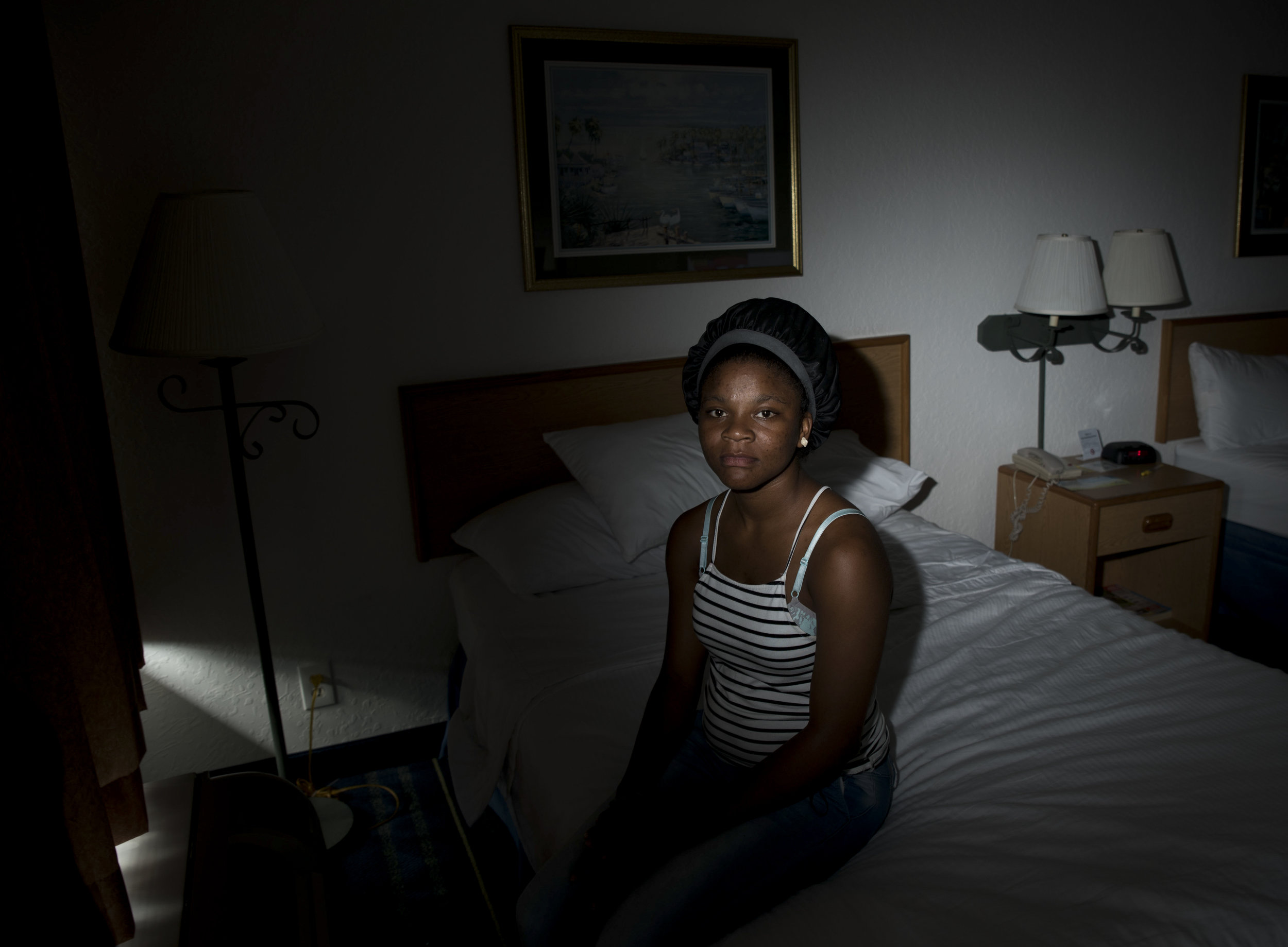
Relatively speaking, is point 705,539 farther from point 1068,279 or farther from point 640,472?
point 1068,279

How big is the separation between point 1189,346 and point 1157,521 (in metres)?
0.86

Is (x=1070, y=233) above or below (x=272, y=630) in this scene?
above

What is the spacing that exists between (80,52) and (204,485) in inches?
39.0

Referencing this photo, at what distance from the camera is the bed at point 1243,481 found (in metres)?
2.79

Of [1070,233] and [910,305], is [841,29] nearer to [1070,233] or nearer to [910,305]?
[910,305]

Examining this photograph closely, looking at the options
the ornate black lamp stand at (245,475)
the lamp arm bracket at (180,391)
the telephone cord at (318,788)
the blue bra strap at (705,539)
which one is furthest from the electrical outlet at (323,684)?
the blue bra strap at (705,539)

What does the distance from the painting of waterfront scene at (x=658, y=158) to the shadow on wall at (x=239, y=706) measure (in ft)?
4.16

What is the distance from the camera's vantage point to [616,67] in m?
2.33

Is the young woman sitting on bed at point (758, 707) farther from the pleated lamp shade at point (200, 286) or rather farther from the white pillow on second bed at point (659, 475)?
the pleated lamp shade at point (200, 286)

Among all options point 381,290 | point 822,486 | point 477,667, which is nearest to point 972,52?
point 381,290

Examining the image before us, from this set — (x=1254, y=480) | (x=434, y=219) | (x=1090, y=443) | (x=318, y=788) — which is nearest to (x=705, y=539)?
(x=434, y=219)

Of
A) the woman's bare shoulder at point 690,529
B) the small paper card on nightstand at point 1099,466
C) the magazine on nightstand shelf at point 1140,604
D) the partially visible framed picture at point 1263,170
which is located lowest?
the magazine on nightstand shelf at point 1140,604

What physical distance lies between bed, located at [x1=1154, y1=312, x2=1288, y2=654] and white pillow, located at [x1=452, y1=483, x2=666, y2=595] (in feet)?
6.65

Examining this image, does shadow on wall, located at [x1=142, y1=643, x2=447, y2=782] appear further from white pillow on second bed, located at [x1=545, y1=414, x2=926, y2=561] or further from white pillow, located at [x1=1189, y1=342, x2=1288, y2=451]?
white pillow, located at [x1=1189, y1=342, x2=1288, y2=451]
